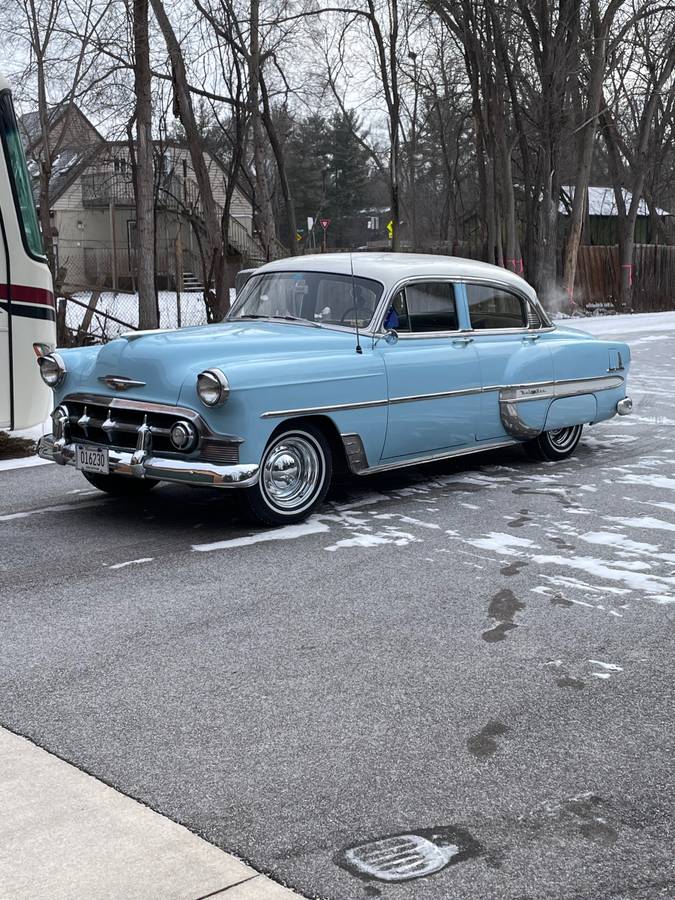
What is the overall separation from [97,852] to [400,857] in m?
0.85

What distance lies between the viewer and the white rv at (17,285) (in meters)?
9.12

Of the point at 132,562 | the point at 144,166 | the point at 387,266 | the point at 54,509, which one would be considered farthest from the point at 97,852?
the point at 144,166

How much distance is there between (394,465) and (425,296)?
52.2 inches

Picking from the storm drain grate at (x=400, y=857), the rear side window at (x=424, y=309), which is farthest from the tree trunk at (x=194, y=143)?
the storm drain grate at (x=400, y=857)

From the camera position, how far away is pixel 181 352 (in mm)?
6891

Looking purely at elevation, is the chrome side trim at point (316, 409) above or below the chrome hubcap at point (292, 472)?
above

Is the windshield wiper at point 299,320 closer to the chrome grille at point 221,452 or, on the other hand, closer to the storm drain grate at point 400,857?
the chrome grille at point 221,452

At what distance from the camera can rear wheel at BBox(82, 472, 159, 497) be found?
7887mm

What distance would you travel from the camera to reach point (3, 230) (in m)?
9.11

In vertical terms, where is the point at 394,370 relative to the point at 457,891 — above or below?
above

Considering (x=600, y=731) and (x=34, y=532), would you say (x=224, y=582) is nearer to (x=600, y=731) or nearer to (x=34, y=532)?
(x=34, y=532)

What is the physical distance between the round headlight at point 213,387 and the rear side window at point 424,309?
168 centimetres

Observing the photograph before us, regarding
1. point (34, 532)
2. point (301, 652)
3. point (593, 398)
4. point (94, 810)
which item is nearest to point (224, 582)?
point (301, 652)

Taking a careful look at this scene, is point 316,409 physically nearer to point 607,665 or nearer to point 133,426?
point 133,426
